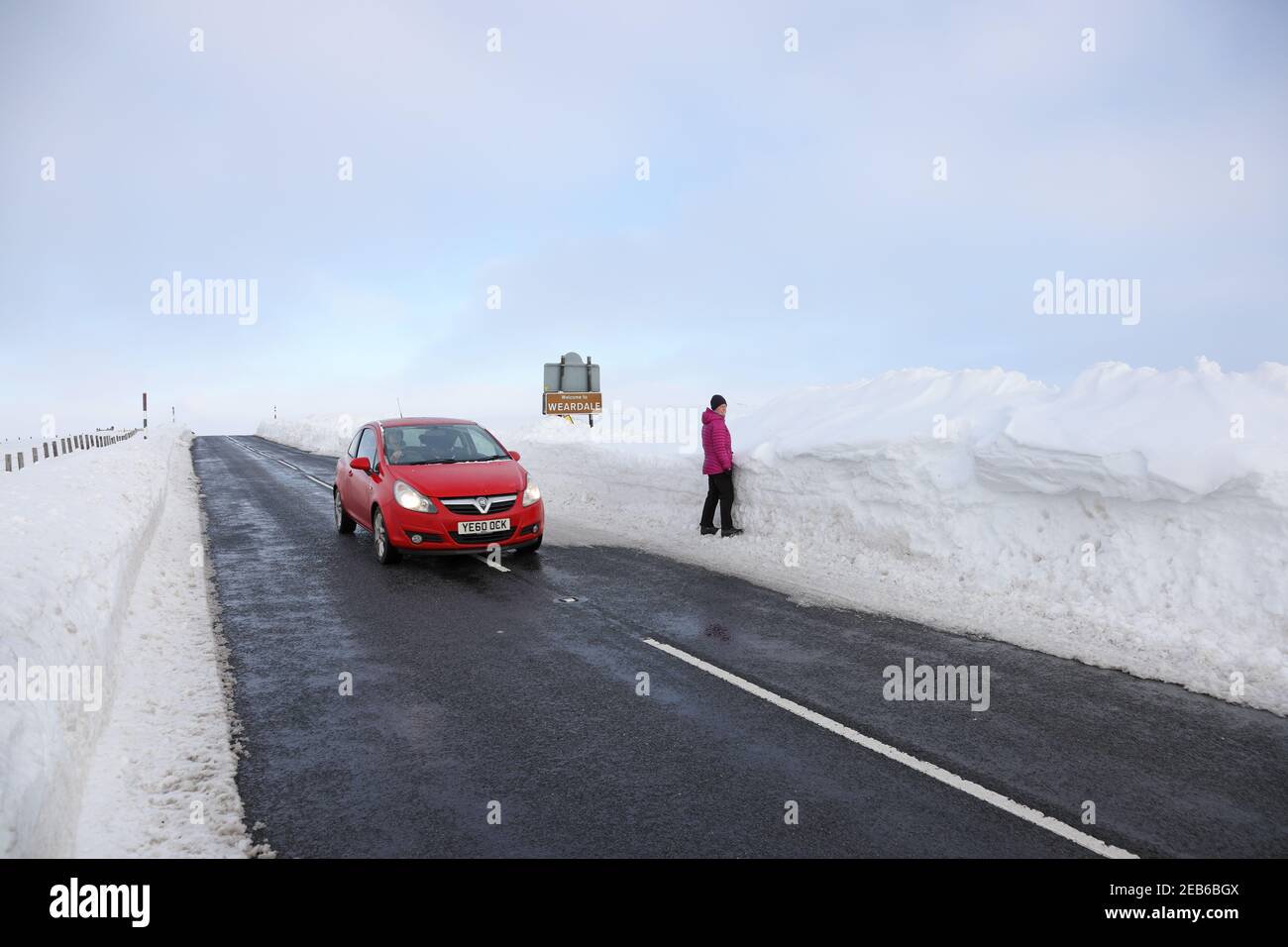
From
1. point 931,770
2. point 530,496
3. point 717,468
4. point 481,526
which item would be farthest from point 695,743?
point 717,468

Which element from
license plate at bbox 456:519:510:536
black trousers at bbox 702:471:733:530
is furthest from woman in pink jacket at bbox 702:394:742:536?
license plate at bbox 456:519:510:536

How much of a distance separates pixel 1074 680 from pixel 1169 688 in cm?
62

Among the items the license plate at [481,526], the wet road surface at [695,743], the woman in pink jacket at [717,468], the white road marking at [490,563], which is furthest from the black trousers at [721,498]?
the wet road surface at [695,743]

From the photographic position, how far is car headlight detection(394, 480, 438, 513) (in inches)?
378

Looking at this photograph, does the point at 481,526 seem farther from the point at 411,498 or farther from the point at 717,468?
the point at 717,468

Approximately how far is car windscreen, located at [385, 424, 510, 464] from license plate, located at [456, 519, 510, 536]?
1.28 m

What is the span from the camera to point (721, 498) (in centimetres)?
1244

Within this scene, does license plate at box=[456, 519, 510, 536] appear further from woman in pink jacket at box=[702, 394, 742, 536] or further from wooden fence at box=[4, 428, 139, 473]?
→ wooden fence at box=[4, 428, 139, 473]

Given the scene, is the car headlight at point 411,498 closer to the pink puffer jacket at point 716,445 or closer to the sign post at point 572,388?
the pink puffer jacket at point 716,445

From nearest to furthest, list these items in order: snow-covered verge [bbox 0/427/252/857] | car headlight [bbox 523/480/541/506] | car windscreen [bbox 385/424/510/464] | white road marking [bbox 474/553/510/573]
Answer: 1. snow-covered verge [bbox 0/427/252/857]
2. white road marking [bbox 474/553/510/573]
3. car headlight [bbox 523/480/541/506]
4. car windscreen [bbox 385/424/510/464]

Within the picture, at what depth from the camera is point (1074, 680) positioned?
18.8 feet

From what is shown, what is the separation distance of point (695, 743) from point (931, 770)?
1337mm
